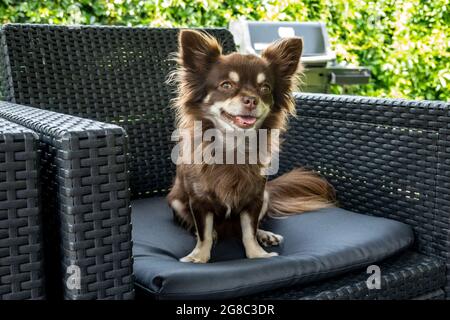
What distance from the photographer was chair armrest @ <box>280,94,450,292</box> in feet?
5.41

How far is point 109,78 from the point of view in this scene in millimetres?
2162

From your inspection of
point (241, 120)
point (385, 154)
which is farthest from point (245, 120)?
point (385, 154)

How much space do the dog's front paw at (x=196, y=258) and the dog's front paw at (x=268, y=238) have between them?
9.7 inches

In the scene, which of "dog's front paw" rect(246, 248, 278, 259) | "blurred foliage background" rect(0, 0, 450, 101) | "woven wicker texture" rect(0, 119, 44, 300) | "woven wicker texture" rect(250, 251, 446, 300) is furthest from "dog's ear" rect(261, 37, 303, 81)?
"blurred foliage background" rect(0, 0, 450, 101)

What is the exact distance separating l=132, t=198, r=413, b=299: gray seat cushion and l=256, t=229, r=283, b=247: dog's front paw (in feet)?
0.10

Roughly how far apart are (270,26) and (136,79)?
2.47 metres

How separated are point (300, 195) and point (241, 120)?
1.43 ft

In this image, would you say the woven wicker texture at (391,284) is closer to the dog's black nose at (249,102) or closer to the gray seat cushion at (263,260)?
the gray seat cushion at (263,260)

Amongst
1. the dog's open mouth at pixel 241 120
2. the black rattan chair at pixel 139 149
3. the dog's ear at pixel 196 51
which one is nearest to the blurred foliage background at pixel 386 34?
the black rattan chair at pixel 139 149

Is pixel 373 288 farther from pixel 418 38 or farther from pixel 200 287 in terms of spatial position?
pixel 418 38

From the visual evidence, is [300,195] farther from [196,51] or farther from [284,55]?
[196,51]

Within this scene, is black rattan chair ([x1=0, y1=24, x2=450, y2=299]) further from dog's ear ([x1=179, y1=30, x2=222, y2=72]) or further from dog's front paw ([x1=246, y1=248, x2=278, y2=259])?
dog's ear ([x1=179, y1=30, x2=222, y2=72])

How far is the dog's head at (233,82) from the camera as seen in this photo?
1747 mm
